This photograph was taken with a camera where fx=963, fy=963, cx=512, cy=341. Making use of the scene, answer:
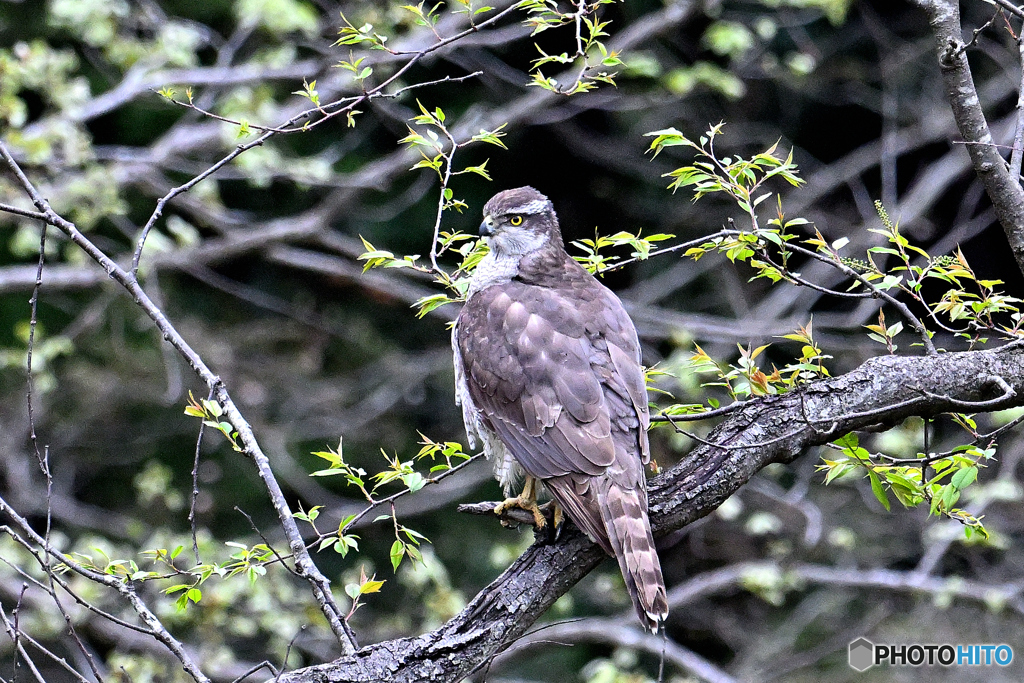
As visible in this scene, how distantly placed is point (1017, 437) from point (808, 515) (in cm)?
166

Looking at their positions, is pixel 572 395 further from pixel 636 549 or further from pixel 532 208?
pixel 532 208

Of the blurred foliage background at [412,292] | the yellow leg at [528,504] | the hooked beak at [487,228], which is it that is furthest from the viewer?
the blurred foliage background at [412,292]

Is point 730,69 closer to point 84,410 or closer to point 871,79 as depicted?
point 871,79

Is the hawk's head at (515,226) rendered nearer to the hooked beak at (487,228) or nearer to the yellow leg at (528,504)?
the hooked beak at (487,228)

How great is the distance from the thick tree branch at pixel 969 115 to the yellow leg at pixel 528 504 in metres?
1.73

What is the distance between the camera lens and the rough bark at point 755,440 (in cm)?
285

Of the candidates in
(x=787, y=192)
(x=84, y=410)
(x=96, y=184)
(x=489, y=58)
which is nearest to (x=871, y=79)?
(x=787, y=192)

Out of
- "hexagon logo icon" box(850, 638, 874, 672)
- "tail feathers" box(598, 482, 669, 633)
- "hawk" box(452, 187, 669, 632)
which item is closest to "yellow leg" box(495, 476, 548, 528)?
"hawk" box(452, 187, 669, 632)

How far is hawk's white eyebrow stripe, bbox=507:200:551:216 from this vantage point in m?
3.97

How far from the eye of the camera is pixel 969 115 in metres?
2.84

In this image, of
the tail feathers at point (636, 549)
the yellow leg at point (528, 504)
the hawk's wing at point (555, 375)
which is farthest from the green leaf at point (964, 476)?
the yellow leg at point (528, 504)

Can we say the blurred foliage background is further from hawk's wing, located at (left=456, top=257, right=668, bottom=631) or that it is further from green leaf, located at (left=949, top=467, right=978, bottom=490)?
green leaf, located at (left=949, top=467, right=978, bottom=490)

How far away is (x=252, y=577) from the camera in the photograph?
2719 mm

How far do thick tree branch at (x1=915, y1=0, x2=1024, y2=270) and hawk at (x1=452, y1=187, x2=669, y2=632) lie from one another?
4.12ft
